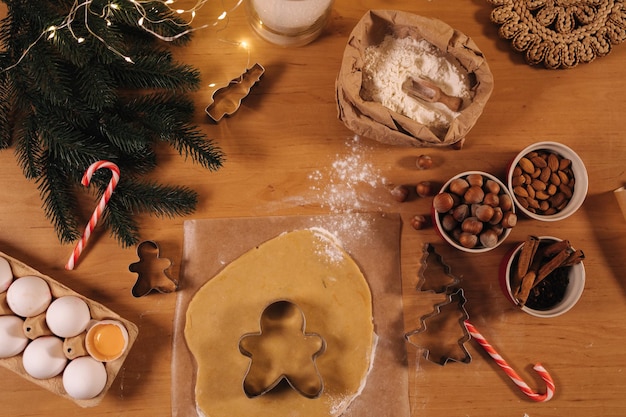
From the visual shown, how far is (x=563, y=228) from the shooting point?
1.13 meters

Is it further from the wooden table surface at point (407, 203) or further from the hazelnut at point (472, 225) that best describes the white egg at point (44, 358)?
the hazelnut at point (472, 225)

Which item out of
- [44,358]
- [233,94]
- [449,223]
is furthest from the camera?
[233,94]

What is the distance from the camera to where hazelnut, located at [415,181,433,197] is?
1.09 meters

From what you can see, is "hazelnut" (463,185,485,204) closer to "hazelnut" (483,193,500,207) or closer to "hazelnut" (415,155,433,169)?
"hazelnut" (483,193,500,207)

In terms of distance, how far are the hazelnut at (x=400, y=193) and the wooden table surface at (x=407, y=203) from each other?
0.02m

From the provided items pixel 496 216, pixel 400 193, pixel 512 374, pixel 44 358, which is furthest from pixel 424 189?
pixel 44 358

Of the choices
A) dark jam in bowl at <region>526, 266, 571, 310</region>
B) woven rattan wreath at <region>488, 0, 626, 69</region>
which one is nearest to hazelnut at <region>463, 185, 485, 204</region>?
dark jam in bowl at <region>526, 266, 571, 310</region>

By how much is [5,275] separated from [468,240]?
3.06 feet

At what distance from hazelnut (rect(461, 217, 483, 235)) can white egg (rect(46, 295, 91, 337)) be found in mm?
783

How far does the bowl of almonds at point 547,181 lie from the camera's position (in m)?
1.05

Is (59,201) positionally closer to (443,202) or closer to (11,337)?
(11,337)

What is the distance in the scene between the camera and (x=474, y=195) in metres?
1.01

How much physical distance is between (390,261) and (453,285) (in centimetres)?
14

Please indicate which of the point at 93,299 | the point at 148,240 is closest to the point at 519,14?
the point at 148,240
